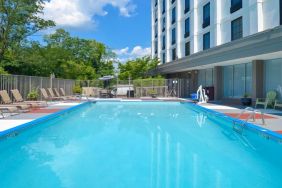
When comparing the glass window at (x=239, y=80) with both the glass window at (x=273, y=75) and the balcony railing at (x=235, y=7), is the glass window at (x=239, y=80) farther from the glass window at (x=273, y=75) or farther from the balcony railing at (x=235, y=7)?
the balcony railing at (x=235, y=7)

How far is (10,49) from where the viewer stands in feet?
78.0

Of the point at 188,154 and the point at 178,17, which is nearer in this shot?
the point at 188,154

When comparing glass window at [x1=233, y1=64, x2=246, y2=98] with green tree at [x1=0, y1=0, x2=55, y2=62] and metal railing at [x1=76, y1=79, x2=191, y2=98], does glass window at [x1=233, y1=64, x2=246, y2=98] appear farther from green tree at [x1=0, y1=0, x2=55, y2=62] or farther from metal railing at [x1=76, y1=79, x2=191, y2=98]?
green tree at [x1=0, y1=0, x2=55, y2=62]

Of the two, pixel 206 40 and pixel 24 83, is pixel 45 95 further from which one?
pixel 206 40

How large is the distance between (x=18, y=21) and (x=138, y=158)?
18.8 m

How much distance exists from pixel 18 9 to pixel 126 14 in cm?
2070

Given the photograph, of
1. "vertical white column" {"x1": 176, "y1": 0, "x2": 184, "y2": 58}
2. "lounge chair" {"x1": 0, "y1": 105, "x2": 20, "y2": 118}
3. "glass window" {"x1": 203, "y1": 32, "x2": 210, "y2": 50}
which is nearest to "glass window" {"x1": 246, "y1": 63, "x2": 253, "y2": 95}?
"glass window" {"x1": 203, "y1": 32, "x2": 210, "y2": 50}

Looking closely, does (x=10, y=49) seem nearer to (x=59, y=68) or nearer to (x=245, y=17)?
(x=59, y=68)

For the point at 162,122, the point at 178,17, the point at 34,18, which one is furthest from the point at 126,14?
the point at 162,122

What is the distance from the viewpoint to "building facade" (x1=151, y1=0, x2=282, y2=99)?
1605 centimetres

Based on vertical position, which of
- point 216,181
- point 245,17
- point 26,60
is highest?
point 245,17

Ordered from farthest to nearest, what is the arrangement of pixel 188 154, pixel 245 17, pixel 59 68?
pixel 59 68 < pixel 245 17 < pixel 188 154

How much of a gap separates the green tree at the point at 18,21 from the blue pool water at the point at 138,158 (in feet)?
44.6

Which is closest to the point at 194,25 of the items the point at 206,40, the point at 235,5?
the point at 206,40
